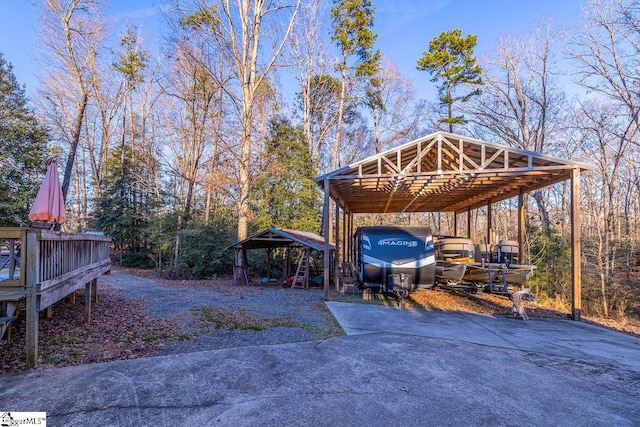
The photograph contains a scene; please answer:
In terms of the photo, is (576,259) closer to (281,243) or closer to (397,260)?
(397,260)

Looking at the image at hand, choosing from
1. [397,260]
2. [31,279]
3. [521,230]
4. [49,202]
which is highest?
[49,202]

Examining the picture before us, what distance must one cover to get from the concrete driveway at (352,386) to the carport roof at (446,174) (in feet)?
16.3

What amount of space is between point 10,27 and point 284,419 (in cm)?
2117

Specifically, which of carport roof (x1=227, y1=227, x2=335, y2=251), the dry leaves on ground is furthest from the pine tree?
the dry leaves on ground

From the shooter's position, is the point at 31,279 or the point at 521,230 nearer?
the point at 31,279

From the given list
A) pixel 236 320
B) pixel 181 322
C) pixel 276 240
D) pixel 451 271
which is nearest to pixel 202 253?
pixel 276 240

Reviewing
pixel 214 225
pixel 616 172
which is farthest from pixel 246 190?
pixel 616 172

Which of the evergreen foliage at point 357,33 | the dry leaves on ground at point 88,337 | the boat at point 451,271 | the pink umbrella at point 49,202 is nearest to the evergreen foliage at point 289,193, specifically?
the evergreen foliage at point 357,33

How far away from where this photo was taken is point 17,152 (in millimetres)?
13742

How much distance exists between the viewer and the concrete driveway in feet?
10.2

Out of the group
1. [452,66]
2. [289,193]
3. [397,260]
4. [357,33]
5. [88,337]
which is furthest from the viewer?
[357,33]

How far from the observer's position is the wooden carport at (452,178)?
8.77 m

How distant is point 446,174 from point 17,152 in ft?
54.0

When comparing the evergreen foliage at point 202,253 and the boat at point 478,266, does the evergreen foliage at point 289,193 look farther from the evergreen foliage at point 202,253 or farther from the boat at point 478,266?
the boat at point 478,266
